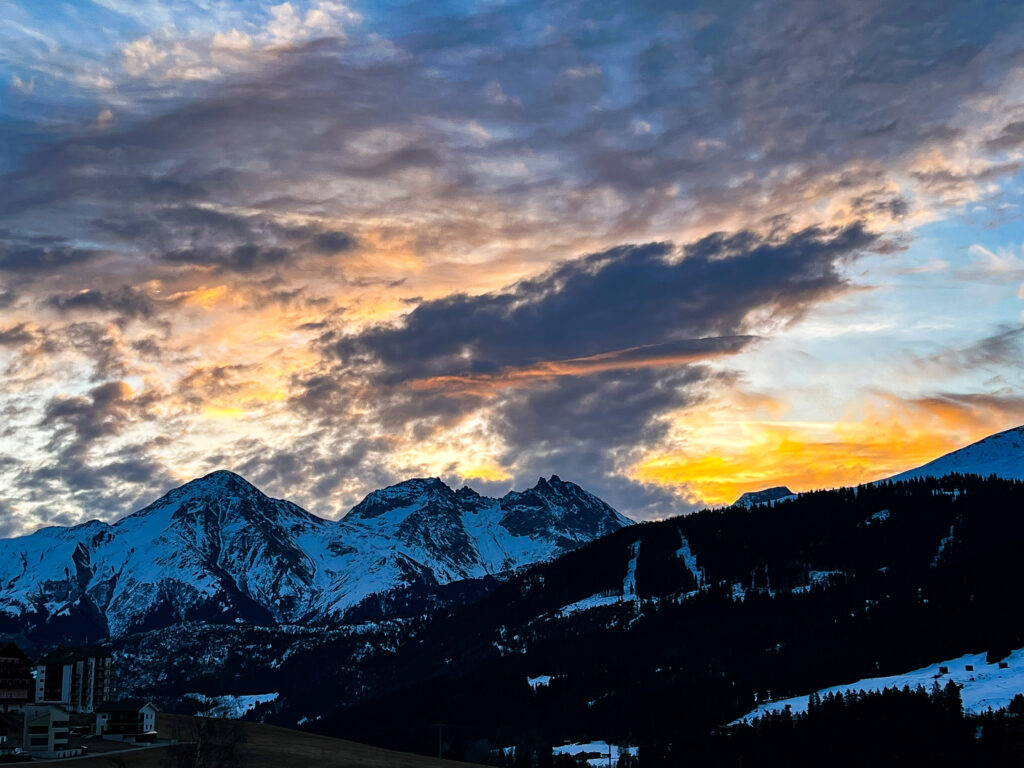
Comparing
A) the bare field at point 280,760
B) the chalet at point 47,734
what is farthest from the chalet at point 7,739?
the bare field at point 280,760

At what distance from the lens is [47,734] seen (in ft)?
582

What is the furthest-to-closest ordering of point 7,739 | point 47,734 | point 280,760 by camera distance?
1. point 280,760
2. point 7,739
3. point 47,734

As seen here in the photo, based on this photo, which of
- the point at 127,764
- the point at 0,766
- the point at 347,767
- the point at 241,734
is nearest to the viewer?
the point at 0,766

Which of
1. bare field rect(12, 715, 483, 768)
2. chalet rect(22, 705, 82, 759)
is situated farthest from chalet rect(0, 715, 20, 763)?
bare field rect(12, 715, 483, 768)

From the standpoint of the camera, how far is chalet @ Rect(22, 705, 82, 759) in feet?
577

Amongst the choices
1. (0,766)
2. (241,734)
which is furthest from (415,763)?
(0,766)

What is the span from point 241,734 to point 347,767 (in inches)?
936

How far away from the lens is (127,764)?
172 m

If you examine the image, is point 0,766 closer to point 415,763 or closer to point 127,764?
point 127,764

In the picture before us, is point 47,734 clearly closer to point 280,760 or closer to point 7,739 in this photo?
point 7,739

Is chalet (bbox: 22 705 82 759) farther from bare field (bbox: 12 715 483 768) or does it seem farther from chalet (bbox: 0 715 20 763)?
bare field (bbox: 12 715 483 768)

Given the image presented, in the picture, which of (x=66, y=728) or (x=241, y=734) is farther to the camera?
(x=241, y=734)

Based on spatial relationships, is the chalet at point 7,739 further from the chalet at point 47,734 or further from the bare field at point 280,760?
the bare field at point 280,760

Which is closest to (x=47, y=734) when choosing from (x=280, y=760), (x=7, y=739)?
(x=7, y=739)
